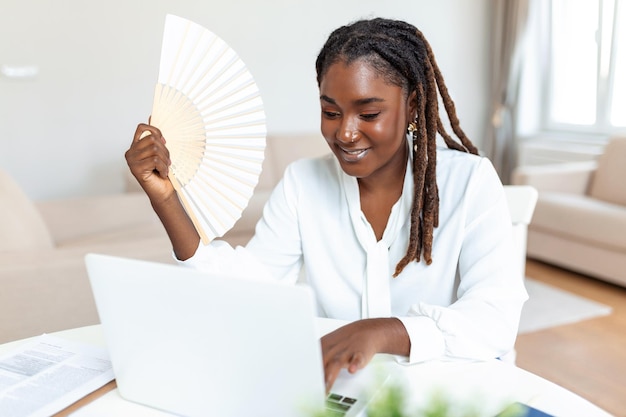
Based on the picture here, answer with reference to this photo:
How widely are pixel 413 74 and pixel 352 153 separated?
21 cm

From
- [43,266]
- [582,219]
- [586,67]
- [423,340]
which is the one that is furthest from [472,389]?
[586,67]

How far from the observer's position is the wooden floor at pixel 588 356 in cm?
231

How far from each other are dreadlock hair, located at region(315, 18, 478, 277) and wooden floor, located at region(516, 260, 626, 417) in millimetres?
1320

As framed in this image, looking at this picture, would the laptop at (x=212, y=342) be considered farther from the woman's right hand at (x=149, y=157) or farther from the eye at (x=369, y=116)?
the eye at (x=369, y=116)

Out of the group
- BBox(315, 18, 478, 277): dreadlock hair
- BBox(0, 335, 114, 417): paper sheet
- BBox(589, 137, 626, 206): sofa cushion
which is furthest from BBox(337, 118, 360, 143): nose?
BBox(589, 137, 626, 206): sofa cushion

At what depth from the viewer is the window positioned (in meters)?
4.48

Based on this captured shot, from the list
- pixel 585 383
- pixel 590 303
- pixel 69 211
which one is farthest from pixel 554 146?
pixel 69 211

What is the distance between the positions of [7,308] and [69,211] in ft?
4.88

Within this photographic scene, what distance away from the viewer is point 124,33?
416 centimetres

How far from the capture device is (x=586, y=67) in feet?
15.6

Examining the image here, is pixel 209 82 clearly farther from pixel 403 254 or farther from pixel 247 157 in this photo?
pixel 403 254

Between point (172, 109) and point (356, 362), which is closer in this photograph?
point (356, 362)

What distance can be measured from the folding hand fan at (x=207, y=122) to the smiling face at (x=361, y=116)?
142 mm

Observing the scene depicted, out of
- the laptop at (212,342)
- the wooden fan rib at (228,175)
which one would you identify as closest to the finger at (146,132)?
the wooden fan rib at (228,175)
